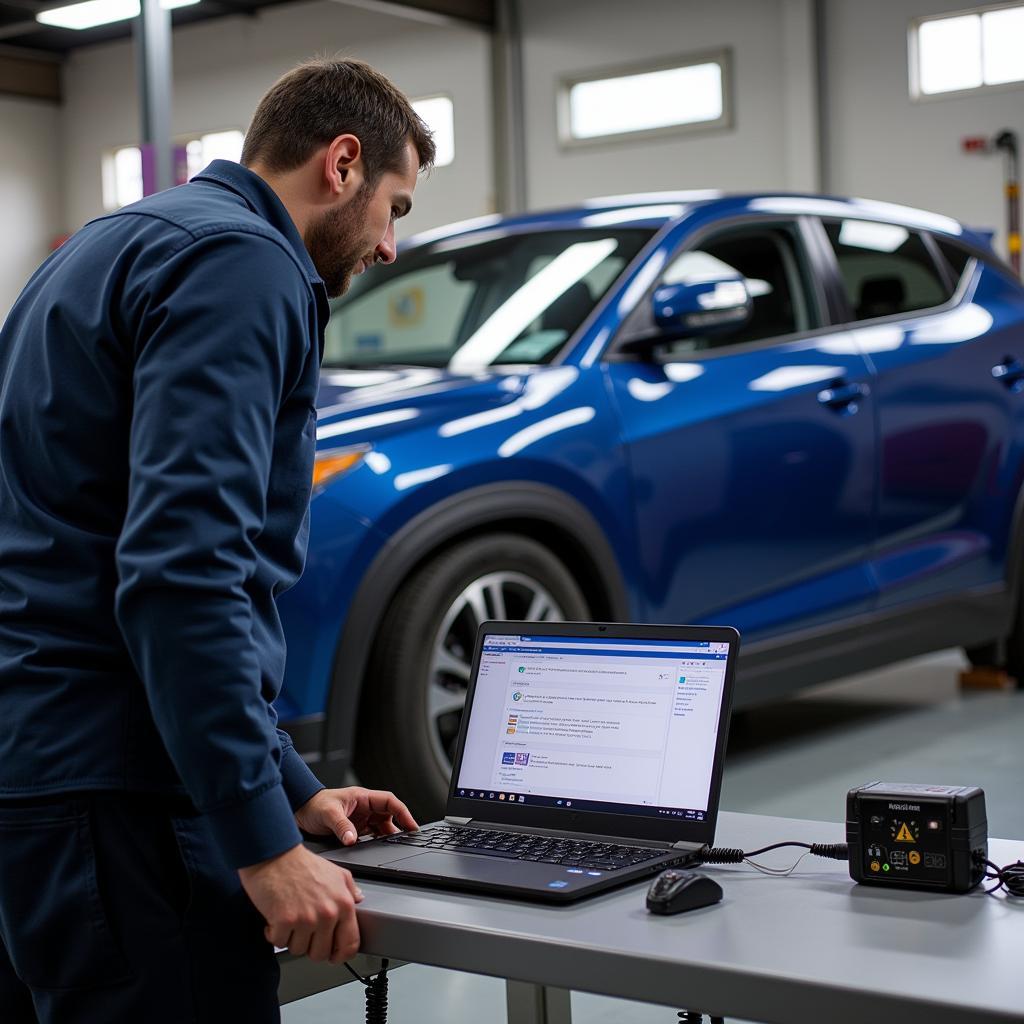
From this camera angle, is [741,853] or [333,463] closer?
[741,853]

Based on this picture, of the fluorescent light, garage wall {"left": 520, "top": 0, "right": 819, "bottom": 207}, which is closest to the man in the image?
the fluorescent light

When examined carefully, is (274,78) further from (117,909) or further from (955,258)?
(117,909)

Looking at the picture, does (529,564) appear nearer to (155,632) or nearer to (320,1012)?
(320,1012)

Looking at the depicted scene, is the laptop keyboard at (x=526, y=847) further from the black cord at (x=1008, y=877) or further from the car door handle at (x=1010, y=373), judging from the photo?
the car door handle at (x=1010, y=373)

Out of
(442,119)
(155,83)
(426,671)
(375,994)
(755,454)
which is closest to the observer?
(375,994)

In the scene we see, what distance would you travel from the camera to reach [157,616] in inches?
54.1

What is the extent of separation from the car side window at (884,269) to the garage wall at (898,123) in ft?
A: 18.5

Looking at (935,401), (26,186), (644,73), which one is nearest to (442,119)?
(644,73)

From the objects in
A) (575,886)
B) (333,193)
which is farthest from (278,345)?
(575,886)

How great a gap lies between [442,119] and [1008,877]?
39.4 feet

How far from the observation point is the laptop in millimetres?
1633

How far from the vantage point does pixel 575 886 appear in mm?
1490

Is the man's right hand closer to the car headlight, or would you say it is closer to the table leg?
the table leg

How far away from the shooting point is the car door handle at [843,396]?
4340 mm
